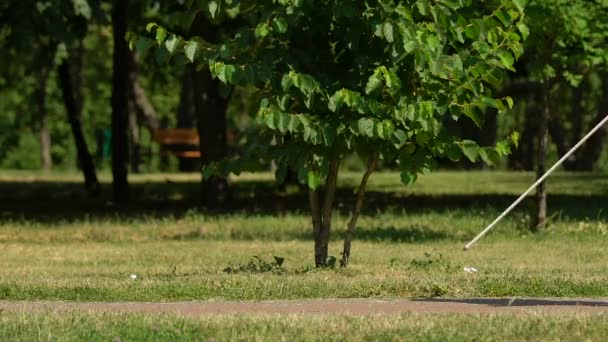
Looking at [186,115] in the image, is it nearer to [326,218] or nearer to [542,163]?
[542,163]

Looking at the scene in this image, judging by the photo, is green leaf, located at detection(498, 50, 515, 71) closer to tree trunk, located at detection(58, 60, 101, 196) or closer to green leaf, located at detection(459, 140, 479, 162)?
green leaf, located at detection(459, 140, 479, 162)

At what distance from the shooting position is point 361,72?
1501 centimetres

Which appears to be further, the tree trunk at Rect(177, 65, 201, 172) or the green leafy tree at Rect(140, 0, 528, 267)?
the tree trunk at Rect(177, 65, 201, 172)

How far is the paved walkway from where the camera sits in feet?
40.0

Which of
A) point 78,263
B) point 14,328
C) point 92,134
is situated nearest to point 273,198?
point 78,263

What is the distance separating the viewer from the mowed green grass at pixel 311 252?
13.7m

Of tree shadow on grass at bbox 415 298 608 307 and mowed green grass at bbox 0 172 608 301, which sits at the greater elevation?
tree shadow on grass at bbox 415 298 608 307

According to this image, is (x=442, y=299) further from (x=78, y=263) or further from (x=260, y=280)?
(x=78, y=263)

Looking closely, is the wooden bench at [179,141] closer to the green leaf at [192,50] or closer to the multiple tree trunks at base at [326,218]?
the multiple tree trunks at base at [326,218]

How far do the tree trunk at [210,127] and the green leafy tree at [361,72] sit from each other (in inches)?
533

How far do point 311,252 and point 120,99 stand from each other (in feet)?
39.0

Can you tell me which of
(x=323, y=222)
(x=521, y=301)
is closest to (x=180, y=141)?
(x=323, y=222)

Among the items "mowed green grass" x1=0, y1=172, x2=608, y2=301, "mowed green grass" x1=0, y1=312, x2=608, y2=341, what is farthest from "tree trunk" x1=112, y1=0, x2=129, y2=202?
"mowed green grass" x1=0, y1=312, x2=608, y2=341

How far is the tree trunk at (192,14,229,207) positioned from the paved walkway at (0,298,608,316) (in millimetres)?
15924
